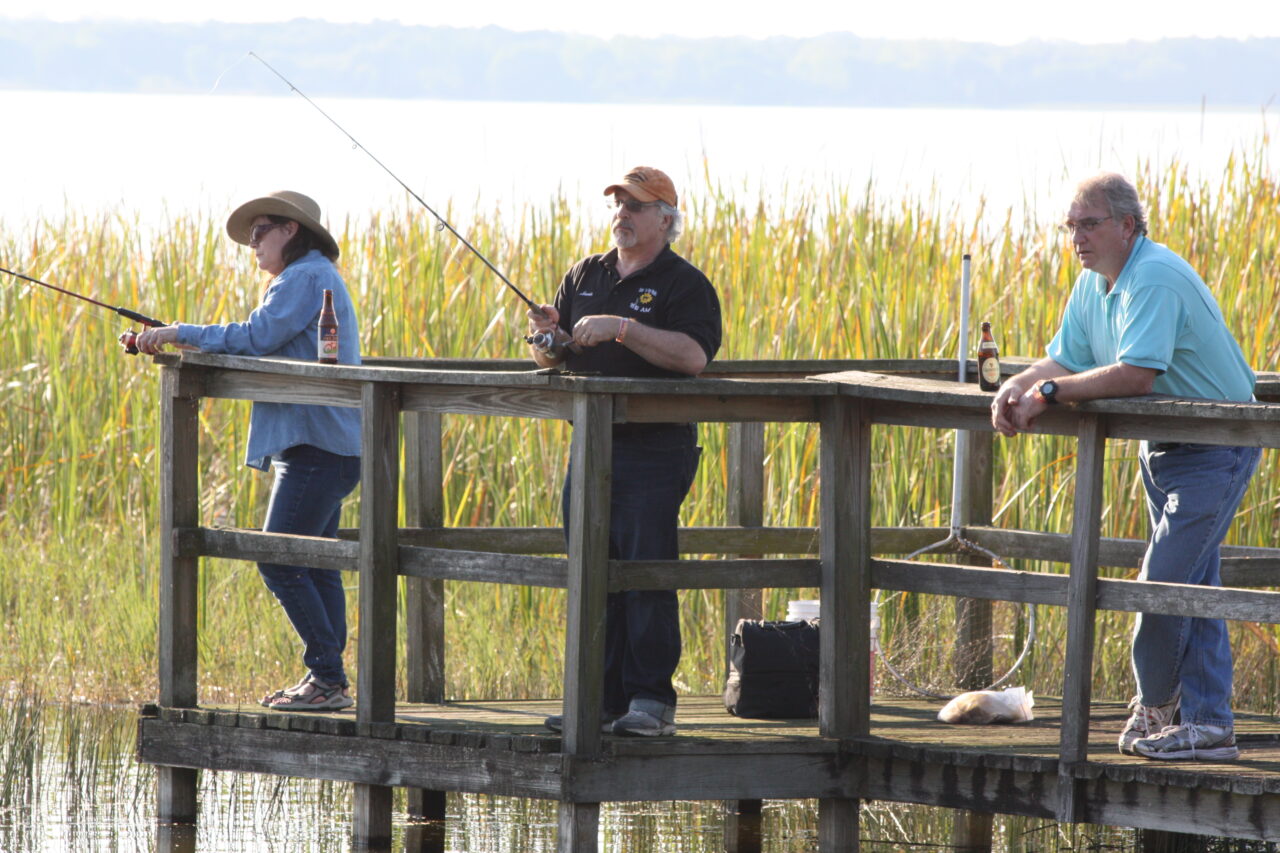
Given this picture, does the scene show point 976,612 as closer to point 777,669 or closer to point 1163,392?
point 777,669

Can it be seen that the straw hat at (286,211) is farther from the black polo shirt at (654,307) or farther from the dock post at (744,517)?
the dock post at (744,517)

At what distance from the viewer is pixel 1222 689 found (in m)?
5.66

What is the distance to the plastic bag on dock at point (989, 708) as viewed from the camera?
6.53 meters

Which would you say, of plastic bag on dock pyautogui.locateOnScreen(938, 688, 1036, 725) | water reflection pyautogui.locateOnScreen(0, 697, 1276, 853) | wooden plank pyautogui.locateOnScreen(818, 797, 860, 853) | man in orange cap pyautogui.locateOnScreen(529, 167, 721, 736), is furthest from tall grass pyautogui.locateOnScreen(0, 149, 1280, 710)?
man in orange cap pyautogui.locateOnScreen(529, 167, 721, 736)

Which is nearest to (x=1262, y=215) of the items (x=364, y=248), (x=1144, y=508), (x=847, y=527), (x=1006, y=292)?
(x=1006, y=292)

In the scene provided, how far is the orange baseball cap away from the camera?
5.96 metres

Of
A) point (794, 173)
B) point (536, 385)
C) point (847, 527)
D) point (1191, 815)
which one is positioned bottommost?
point (1191, 815)

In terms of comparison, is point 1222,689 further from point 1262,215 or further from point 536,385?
point 1262,215

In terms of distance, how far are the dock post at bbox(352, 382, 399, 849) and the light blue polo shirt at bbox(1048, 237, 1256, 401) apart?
75.3 inches

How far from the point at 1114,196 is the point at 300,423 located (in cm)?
243

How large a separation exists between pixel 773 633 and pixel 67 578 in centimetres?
448

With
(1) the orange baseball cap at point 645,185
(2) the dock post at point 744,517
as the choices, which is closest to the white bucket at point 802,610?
(2) the dock post at point 744,517

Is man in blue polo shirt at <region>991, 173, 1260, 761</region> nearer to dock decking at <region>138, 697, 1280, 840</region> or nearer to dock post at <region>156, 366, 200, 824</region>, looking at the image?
dock decking at <region>138, 697, 1280, 840</region>

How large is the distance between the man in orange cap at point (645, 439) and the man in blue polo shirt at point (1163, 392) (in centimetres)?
92
